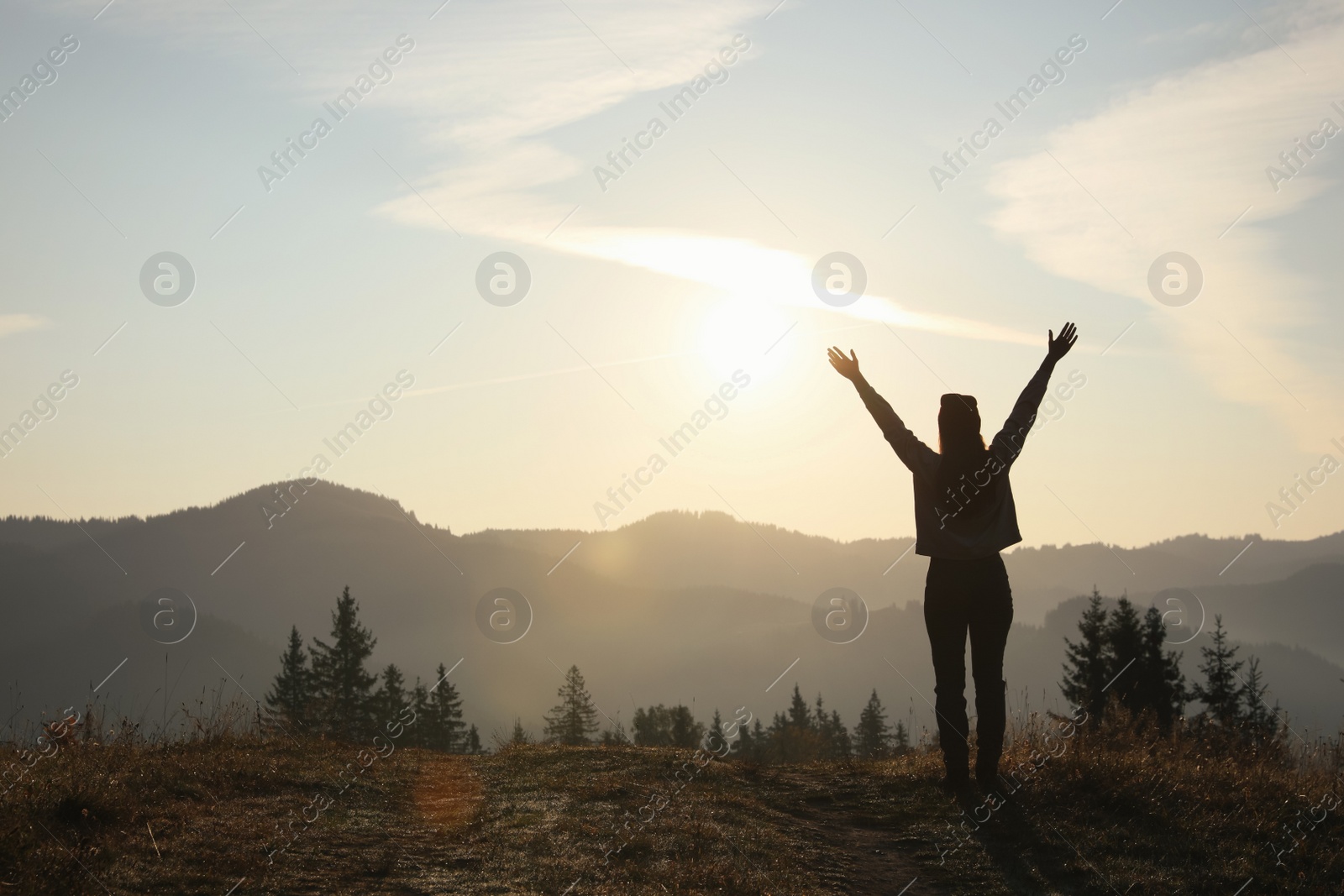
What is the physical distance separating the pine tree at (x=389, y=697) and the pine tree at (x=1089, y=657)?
121 ft

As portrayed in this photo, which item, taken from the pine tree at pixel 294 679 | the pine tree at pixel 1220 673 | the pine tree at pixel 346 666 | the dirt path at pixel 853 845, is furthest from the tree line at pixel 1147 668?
the pine tree at pixel 294 679

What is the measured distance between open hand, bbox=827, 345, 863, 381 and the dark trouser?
78.2 inches

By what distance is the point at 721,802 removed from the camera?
9.51 m

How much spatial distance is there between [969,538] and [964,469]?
2.14ft

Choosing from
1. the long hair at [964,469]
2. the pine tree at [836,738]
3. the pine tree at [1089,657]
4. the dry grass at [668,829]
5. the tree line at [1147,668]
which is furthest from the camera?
the pine tree at [836,738]

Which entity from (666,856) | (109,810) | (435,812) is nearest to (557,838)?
(666,856)

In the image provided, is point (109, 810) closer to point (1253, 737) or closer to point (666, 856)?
point (666, 856)

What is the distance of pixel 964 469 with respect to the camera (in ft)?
28.2

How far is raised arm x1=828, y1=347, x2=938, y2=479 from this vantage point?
8.77 meters

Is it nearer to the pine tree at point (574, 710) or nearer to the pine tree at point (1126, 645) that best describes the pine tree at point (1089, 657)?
the pine tree at point (1126, 645)

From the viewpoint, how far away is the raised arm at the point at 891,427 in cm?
877

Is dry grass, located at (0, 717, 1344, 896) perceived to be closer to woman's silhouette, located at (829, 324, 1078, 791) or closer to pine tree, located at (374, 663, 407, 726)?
woman's silhouette, located at (829, 324, 1078, 791)

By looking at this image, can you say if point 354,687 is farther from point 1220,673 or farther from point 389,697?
point 1220,673

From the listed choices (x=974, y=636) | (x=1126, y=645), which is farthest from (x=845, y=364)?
(x=1126, y=645)
